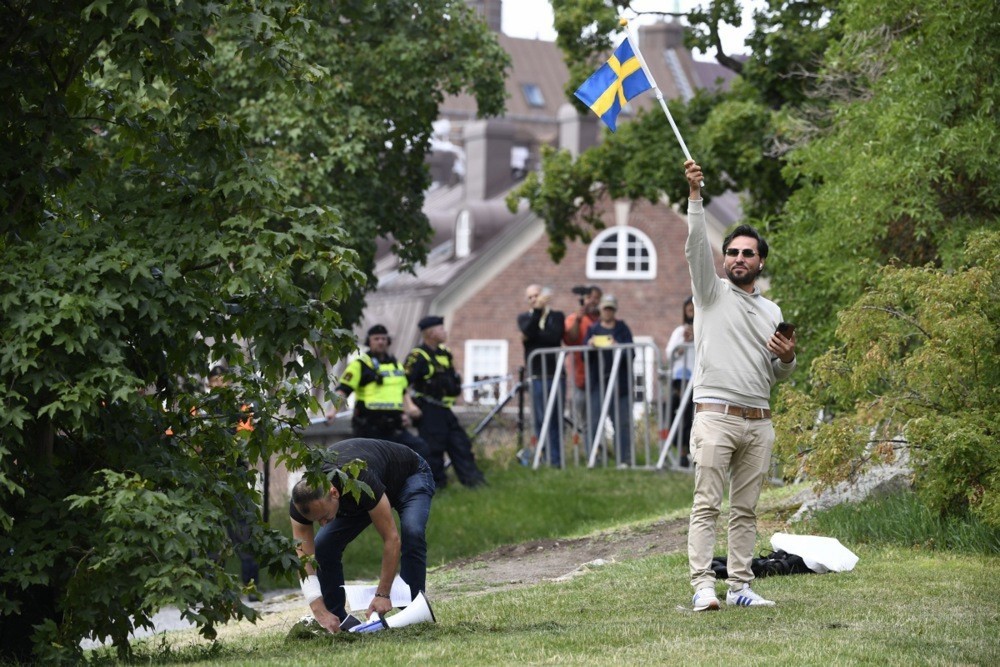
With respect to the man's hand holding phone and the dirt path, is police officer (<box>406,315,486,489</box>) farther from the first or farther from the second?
the man's hand holding phone

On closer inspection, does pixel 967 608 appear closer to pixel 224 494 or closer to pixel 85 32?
pixel 224 494

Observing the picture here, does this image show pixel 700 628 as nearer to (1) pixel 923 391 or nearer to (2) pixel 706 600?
(2) pixel 706 600

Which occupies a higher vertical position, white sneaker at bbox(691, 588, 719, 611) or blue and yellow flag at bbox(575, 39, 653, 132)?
blue and yellow flag at bbox(575, 39, 653, 132)

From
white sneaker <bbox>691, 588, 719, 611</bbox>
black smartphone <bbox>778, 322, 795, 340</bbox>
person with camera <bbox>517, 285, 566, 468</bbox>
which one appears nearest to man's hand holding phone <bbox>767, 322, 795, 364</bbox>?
black smartphone <bbox>778, 322, 795, 340</bbox>

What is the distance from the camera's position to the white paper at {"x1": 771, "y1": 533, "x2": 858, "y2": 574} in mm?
10953

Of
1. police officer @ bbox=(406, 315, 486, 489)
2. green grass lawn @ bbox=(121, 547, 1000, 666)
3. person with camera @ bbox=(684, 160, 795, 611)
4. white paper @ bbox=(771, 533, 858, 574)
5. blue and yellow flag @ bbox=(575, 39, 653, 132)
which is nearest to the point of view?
green grass lawn @ bbox=(121, 547, 1000, 666)

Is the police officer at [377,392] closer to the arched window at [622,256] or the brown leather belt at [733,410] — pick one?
the brown leather belt at [733,410]

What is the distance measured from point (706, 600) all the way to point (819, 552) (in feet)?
6.87

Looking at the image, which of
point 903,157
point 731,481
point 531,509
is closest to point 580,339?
point 531,509

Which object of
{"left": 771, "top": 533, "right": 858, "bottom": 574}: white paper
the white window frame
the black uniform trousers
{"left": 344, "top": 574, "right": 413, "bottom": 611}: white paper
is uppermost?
the white window frame

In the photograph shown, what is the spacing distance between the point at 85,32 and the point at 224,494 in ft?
8.12

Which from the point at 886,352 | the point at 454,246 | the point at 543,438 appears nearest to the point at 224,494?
the point at 886,352

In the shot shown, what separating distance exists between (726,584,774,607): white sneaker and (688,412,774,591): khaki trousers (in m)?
0.03

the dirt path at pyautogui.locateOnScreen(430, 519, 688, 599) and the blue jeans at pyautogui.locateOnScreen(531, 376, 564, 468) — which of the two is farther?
the blue jeans at pyautogui.locateOnScreen(531, 376, 564, 468)
